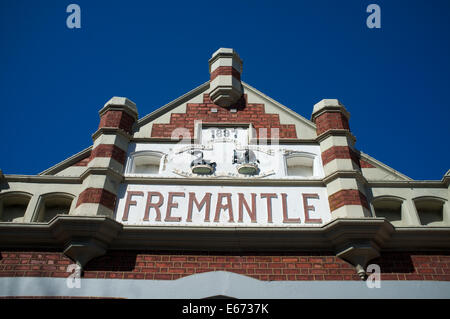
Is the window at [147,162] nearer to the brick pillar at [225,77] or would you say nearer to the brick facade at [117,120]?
the brick facade at [117,120]

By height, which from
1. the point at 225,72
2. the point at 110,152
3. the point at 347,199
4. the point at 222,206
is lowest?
the point at 222,206

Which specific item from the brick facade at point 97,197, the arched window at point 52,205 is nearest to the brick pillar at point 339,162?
the brick facade at point 97,197

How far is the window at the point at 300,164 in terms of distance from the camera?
30.9ft

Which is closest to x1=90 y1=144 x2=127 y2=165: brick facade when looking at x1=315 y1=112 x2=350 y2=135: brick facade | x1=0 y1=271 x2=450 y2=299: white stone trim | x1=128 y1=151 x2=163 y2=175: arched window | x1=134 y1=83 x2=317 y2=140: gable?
x1=128 y1=151 x2=163 y2=175: arched window

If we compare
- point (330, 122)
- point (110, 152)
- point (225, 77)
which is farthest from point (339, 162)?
point (110, 152)

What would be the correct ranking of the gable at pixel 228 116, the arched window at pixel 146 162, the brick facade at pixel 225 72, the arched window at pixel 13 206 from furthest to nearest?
the brick facade at pixel 225 72 < the gable at pixel 228 116 < the arched window at pixel 146 162 < the arched window at pixel 13 206

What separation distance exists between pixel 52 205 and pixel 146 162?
2.16 metres

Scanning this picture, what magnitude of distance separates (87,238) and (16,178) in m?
2.50

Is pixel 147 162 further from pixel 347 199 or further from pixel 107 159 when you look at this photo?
pixel 347 199

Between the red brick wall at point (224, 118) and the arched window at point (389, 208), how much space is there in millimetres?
2448

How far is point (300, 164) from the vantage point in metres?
9.59

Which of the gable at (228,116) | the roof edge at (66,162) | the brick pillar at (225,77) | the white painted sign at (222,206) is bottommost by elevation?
the white painted sign at (222,206)

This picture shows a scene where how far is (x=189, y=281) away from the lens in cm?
691
